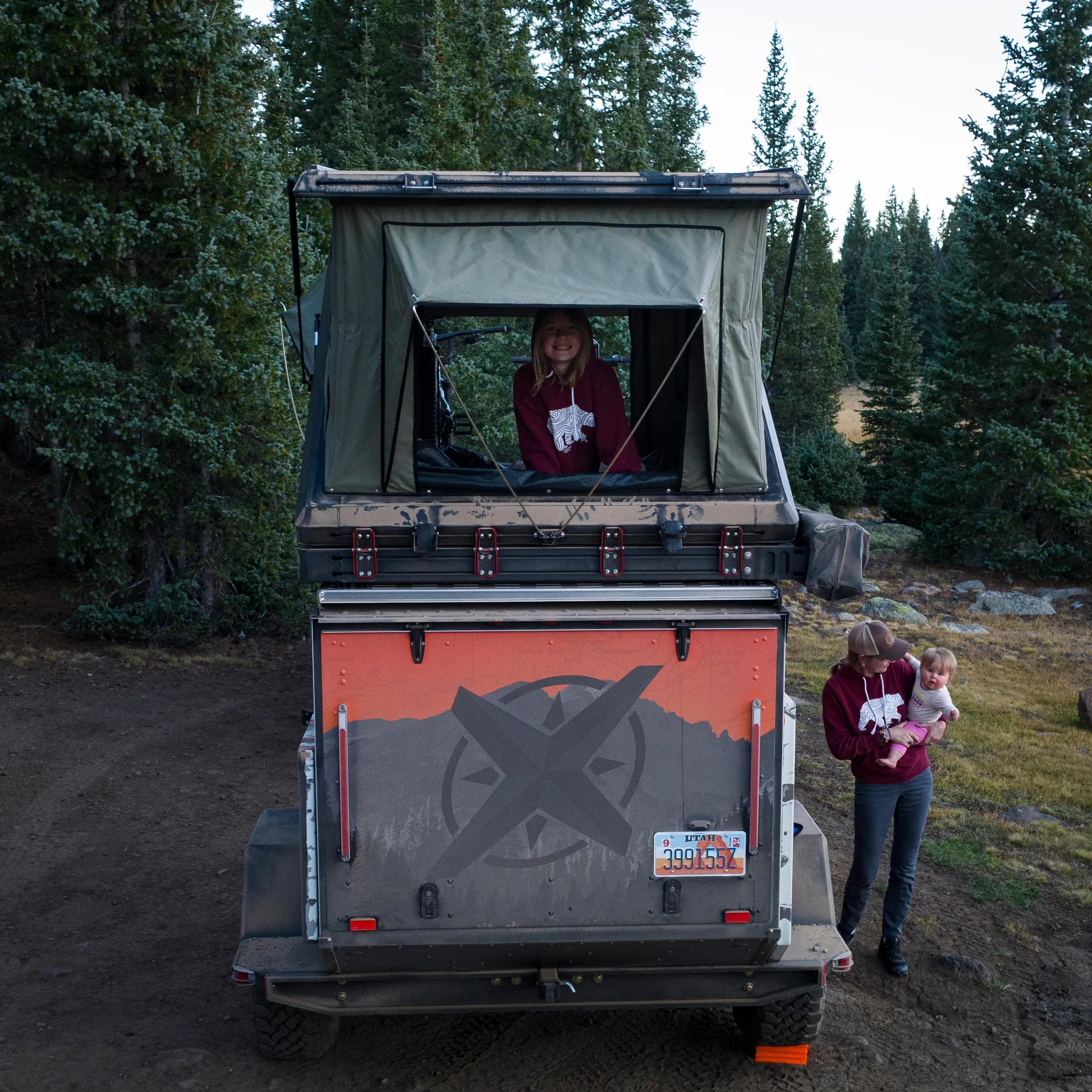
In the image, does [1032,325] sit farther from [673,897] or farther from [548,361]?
[673,897]

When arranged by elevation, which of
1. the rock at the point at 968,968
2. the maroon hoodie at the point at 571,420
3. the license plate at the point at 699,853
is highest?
the maroon hoodie at the point at 571,420

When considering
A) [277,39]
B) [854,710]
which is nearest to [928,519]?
[277,39]

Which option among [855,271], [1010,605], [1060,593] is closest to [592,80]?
[1010,605]

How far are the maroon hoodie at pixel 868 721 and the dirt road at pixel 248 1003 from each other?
1.21 metres

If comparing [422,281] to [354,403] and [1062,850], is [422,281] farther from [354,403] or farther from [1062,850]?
[1062,850]

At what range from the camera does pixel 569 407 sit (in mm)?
5145

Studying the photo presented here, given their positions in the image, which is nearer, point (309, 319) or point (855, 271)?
point (309, 319)

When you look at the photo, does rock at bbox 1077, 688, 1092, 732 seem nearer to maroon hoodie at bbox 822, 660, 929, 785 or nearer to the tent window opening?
the tent window opening

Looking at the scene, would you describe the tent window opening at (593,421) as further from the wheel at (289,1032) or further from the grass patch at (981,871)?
the grass patch at (981,871)

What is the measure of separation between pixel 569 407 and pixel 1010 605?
15.7m

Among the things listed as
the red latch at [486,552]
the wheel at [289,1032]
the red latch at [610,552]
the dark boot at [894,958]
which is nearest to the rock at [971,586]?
the dark boot at [894,958]

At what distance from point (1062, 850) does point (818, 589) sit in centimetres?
470

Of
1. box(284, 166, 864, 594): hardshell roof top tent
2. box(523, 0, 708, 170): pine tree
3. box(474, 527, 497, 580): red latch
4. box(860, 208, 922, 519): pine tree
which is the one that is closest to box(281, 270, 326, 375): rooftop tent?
box(284, 166, 864, 594): hardshell roof top tent

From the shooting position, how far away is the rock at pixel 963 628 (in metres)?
16.6
